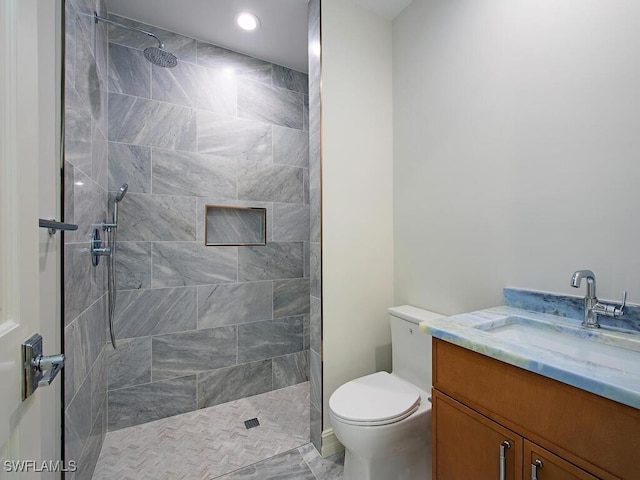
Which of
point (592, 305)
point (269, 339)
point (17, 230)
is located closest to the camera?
point (17, 230)

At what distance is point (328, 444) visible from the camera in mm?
1657

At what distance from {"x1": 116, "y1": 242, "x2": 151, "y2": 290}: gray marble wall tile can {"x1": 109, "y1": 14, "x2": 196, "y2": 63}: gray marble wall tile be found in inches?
55.6

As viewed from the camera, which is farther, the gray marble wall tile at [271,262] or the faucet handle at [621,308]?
the gray marble wall tile at [271,262]

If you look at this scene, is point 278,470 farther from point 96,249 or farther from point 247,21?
point 247,21

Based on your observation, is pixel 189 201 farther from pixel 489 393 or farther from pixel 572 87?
pixel 572 87

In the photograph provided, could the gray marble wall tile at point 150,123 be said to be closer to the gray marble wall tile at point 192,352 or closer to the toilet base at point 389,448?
the gray marble wall tile at point 192,352

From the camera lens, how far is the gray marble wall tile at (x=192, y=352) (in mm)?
1987

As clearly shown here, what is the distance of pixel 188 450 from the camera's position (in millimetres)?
1690

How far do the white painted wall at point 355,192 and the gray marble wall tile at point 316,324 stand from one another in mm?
33

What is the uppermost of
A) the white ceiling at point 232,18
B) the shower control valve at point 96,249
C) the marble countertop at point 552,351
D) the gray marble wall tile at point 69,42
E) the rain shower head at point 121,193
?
the white ceiling at point 232,18

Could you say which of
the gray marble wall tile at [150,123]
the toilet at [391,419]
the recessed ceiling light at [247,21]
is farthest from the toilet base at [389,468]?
the recessed ceiling light at [247,21]

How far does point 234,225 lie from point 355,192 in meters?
1.09

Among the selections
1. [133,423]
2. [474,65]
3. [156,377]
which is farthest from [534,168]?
[133,423]

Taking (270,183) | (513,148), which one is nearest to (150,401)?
(270,183)
